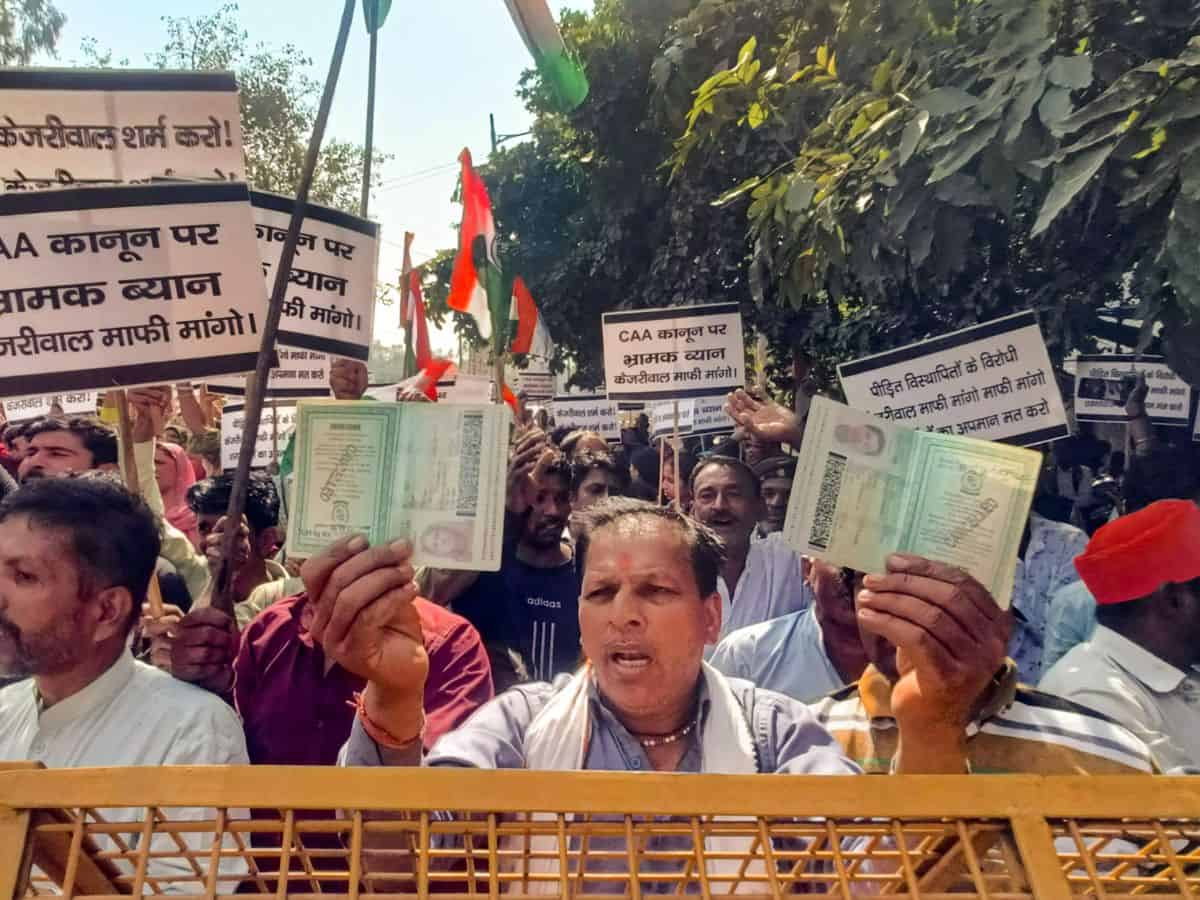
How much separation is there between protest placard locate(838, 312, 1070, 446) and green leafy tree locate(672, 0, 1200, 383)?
0.36m

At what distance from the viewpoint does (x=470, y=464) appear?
1971mm

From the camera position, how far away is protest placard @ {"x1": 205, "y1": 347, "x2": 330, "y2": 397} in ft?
17.2

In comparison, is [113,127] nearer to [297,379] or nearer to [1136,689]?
[297,379]

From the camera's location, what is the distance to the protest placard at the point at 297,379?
523cm

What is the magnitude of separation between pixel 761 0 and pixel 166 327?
5099 millimetres

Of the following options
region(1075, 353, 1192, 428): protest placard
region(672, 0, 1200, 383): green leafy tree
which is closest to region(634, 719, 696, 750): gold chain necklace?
region(672, 0, 1200, 383): green leafy tree

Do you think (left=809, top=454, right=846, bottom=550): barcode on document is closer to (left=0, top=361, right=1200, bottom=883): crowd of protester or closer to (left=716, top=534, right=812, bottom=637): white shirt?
(left=0, top=361, right=1200, bottom=883): crowd of protester

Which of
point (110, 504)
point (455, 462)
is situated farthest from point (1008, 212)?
point (110, 504)

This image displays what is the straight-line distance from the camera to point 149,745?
223 centimetres

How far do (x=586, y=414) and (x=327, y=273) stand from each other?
5.75 m

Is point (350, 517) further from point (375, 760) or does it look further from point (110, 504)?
point (110, 504)

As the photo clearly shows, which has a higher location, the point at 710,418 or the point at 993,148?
the point at 993,148

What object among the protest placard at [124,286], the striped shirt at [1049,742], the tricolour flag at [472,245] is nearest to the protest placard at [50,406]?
the tricolour flag at [472,245]

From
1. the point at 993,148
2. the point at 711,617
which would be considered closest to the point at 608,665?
the point at 711,617
